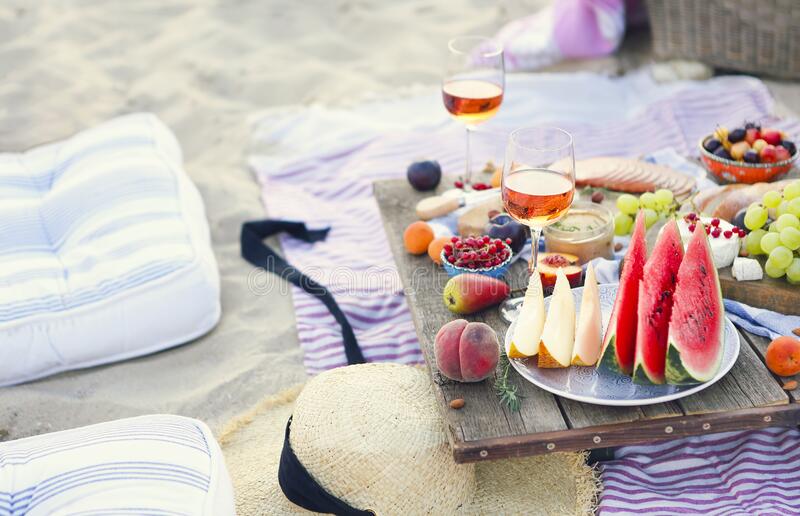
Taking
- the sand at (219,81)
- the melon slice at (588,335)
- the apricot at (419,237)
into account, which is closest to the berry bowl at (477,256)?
the apricot at (419,237)

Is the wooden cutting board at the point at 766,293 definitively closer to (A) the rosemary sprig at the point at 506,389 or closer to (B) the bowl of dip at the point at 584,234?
(B) the bowl of dip at the point at 584,234

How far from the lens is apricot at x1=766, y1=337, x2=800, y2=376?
1966mm

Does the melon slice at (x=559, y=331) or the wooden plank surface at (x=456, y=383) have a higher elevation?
the melon slice at (x=559, y=331)

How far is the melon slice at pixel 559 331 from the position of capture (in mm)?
2010

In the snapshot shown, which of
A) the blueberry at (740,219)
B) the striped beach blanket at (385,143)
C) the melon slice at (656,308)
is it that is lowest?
the striped beach blanket at (385,143)

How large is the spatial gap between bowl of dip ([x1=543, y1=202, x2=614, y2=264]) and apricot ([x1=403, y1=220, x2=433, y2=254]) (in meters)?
0.37

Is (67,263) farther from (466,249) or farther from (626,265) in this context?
(626,265)

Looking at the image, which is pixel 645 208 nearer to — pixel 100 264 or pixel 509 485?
pixel 509 485

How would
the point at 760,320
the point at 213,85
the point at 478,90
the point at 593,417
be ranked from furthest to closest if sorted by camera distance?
the point at 213,85 < the point at 478,90 < the point at 760,320 < the point at 593,417

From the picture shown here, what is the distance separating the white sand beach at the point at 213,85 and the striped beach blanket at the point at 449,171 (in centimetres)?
21

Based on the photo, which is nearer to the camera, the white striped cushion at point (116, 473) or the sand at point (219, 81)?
the white striped cushion at point (116, 473)

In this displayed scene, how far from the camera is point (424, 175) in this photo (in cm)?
308

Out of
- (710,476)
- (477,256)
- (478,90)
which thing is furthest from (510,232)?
(710,476)

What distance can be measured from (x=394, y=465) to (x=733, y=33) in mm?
3716
